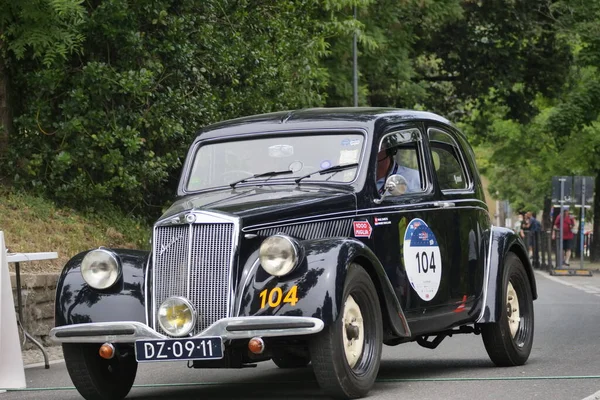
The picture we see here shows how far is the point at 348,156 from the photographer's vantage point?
9477mm

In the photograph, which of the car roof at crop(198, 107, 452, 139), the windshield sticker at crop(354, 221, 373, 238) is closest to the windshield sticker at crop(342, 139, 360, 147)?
the car roof at crop(198, 107, 452, 139)

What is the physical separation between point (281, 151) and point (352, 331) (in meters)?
1.84

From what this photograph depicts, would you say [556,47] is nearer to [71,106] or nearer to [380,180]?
[71,106]

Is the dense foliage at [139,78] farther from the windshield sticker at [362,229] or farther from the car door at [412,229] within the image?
the windshield sticker at [362,229]

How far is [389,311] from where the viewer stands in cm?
870

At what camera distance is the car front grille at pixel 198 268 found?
26.3ft

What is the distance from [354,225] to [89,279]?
1784 millimetres

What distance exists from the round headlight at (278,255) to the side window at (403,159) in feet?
5.30

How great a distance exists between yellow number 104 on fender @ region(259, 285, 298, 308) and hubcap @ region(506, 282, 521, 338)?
3.28 metres

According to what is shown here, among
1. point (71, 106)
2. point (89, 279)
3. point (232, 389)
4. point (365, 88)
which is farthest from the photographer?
point (365, 88)

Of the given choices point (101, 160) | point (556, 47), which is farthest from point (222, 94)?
point (556, 47)

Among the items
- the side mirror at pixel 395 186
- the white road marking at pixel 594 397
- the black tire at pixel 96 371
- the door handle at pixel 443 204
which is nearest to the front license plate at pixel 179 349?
the black tire at pixel 96 371

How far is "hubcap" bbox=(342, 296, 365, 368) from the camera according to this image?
819 centimetres

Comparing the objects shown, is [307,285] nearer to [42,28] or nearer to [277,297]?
[277,297]
